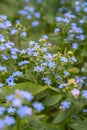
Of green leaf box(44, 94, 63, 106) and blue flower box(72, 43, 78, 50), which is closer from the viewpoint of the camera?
green leaf box(44, 94, 63, 106)

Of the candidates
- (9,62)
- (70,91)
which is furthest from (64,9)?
(70,91)

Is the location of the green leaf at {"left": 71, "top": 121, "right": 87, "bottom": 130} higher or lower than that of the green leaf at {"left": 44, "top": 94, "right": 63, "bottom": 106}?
lower

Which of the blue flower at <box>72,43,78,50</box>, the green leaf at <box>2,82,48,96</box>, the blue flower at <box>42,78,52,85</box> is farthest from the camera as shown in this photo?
the blue flower at <box>72,43,78,50</box>

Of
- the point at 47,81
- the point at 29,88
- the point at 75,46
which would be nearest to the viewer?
the point at 29,88

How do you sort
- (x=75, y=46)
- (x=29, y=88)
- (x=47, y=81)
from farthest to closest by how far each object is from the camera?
1. (x=75, y=46)
2. (x=47, y=81)
3. (x=29, y=88)

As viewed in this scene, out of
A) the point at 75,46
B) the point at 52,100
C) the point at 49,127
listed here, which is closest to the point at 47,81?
the point at 52,100

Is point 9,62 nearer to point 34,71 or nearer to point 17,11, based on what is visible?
point 34,71

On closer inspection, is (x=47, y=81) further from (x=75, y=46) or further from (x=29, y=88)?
(x=75, y=46)

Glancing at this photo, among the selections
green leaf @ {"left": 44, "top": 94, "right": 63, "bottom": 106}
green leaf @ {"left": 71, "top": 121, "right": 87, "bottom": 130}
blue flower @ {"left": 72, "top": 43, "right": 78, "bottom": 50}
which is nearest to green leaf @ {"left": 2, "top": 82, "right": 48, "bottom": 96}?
green leaf @ {"left": 44, "top": 94, "right": 63, "bottom": 106}

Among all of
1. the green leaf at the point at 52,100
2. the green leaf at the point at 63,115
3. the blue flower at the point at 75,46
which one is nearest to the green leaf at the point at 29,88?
the green leaf at the point at 52,100

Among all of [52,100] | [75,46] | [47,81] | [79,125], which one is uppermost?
[75,46]

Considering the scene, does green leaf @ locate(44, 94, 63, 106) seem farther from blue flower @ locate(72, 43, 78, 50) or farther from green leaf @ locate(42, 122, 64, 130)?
blue flower @ locate(72, 43, 78, 50)
